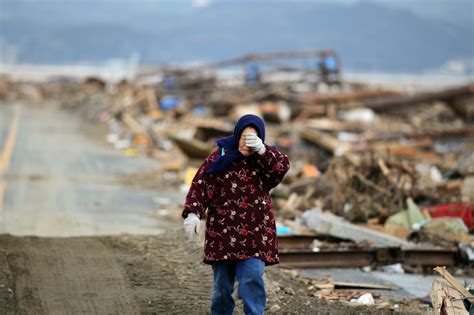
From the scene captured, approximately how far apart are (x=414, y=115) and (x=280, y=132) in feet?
27.3

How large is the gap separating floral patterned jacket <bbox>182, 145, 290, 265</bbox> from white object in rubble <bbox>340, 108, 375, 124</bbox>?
24.8 m

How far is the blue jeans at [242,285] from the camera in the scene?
6.66 metres

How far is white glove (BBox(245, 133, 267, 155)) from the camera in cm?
653

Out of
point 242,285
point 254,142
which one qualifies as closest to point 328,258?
point 242,285

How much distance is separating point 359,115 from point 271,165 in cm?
2584

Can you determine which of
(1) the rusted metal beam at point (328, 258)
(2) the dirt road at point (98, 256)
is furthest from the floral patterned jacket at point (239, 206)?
(1) the rusted metal beam at point (328, 258)

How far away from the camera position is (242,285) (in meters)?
6.66

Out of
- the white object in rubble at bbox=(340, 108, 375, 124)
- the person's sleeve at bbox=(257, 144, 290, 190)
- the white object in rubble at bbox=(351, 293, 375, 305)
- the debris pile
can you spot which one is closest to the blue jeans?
the person's sleeve at bbox=(257, 144, 290, 190)

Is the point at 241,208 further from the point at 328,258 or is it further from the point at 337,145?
the point at 337,145

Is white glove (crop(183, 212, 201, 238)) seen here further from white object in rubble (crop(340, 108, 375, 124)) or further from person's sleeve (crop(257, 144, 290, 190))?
white object in rubble (crop(340, 108, 375, 124))

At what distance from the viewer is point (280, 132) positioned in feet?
89.9

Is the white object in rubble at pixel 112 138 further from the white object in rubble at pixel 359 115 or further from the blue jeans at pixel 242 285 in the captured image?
the blue jeans at pixel 242 285

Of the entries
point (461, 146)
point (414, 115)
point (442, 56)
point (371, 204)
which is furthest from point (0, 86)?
point (442, 56)

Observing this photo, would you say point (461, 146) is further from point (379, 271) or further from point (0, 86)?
point (0, 86)
